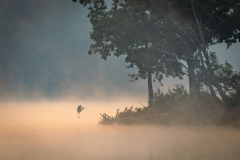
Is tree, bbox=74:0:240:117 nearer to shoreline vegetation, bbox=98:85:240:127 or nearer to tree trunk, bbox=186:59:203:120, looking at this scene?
tree trunk, bbox=186:59:203:120

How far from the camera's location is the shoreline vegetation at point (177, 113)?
2048cm

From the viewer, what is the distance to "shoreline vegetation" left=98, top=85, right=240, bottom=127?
2048cm

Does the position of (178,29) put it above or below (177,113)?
above

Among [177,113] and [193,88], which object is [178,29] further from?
[177,113]

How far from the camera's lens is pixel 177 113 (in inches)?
940

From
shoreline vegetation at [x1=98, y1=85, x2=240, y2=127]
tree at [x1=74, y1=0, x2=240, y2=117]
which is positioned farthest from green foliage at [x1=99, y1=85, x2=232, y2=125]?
tree at [x1=74, y1=0, x2=240, y2=117]

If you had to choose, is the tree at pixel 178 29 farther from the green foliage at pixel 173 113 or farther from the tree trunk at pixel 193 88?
the green foliage at pixel 173 113

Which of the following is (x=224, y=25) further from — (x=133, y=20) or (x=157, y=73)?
(x=157, y=73)

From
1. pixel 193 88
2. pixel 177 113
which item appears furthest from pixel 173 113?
pixel 193 88

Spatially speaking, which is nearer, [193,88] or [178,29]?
[178,29]

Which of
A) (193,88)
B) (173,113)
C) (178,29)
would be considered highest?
(178,29)

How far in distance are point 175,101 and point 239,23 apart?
1093 centimetres

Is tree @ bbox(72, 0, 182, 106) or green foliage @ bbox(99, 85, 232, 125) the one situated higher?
tree @ bbox(72, 0, 182, 106)

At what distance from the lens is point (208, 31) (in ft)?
69.3
